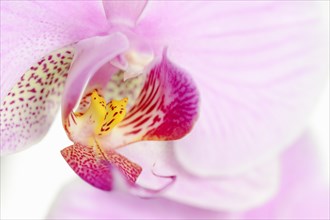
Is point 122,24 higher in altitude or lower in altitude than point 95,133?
higher

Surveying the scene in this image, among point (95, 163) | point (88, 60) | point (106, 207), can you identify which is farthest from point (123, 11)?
point (106, 207)

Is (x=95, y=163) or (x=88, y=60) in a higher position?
(x=88, y=60)

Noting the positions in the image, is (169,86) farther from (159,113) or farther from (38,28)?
(38,28)

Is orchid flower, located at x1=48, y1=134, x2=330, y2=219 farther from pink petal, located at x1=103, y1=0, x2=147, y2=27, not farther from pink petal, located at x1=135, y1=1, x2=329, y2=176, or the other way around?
pink petal, located at x1=103, y1=0, x2=147, y2=27

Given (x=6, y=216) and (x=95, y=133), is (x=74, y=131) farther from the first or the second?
(x=6, y=216)

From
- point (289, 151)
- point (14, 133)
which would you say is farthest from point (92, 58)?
point (289, 151)

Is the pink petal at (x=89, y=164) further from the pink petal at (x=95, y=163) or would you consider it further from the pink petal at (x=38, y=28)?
the pink petal at (x=38, y=28)
